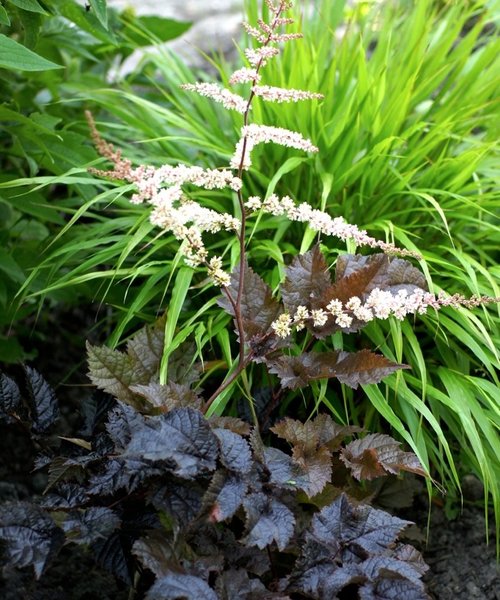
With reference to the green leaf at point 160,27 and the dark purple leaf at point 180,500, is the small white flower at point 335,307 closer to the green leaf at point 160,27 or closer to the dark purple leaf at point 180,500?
the dark purple leaf at point 180,500

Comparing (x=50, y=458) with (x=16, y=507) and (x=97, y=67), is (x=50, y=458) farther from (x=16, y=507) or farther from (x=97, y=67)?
(x=97, y=67)

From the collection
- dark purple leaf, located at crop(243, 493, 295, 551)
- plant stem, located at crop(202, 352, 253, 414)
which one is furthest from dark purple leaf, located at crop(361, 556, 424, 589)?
plant stem, located at crop(202, 352, 253, 414)

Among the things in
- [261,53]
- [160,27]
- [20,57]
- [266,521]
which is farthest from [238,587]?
[160,27]

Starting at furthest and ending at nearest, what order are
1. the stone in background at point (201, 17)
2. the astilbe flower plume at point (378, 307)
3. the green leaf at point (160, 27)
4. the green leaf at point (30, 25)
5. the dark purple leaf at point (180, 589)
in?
the stone in background at point (201, 17)
the green leaf at point (160, 27)
the green leaf at point (30, 25)
the astilbe flower plume at point (378, 307)
the dark purple leaf at point (180, 589)

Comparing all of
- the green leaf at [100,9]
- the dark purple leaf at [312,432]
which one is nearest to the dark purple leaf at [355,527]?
the dark purple leaf at [312,432]

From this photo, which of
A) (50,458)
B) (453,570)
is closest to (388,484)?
Result: (453,570)

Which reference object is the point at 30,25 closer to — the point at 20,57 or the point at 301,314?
the point at 20,57
